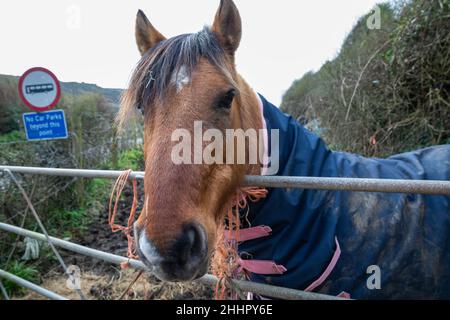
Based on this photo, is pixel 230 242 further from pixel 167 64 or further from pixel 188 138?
pixel 167 64

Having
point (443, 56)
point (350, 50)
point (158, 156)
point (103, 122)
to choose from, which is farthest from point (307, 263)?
point (103, 122)

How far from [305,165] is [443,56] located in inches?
122

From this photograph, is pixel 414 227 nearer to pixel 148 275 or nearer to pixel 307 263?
pixel 307 263

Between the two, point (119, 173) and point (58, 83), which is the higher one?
point (58, 83)

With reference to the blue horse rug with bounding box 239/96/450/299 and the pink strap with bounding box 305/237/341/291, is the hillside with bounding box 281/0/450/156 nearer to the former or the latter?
the blue horse rug with bounding box 239/96/450/299

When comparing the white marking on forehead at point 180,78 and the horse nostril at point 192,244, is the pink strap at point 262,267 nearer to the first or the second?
the horse nostril at point 192,244

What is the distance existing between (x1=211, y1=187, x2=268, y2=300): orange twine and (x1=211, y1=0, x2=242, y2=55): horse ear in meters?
0.73

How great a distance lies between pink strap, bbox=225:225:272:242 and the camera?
1535 millimetres

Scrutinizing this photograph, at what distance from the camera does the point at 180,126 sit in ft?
4.04

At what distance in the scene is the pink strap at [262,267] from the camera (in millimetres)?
A: 1541

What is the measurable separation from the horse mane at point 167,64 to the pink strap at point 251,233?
69cm

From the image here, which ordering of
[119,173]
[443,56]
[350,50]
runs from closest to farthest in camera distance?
[119,173] < [443,56] < [350,50]

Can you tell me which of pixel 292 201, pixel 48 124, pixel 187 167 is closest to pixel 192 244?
pixel 187 167
